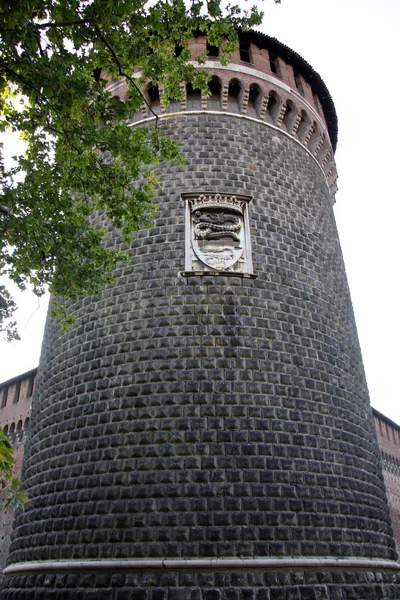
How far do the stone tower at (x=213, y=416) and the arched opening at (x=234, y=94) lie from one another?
141mm

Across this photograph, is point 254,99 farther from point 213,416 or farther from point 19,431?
point 19,431

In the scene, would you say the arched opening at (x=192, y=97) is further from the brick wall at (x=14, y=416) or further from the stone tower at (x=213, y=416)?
the brick wall at (x=14, y=416)

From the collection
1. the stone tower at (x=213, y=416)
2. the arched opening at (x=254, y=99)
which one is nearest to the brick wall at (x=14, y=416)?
the stone tower at (x=213, y=416)

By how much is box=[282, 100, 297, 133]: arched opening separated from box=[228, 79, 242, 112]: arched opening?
3.72ft

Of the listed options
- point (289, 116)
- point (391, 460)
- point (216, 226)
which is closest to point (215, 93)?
point (289, 116)

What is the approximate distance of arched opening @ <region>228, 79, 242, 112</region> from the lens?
35.1ft

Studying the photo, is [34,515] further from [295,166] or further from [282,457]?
[295,166]

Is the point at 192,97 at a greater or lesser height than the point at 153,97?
lesser

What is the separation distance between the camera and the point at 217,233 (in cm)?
888

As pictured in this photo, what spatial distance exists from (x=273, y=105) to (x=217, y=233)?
12.8 ft

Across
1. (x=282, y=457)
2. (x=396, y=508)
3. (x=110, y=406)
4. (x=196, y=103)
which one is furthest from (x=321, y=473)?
(x=396, y=508)

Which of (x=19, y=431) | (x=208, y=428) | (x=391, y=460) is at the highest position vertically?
(x=391, y=460)

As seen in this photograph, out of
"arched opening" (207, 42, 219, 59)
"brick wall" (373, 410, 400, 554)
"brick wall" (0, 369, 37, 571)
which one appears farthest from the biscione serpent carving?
"brick wall" (373, 410, 400, 554)

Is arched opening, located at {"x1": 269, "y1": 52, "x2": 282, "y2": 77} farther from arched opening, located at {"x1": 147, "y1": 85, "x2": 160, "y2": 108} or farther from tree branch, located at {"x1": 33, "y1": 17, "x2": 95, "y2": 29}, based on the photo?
tree branch, located at {"x1": 33, "y1": 17, "x2": 95, "y2": 29}
